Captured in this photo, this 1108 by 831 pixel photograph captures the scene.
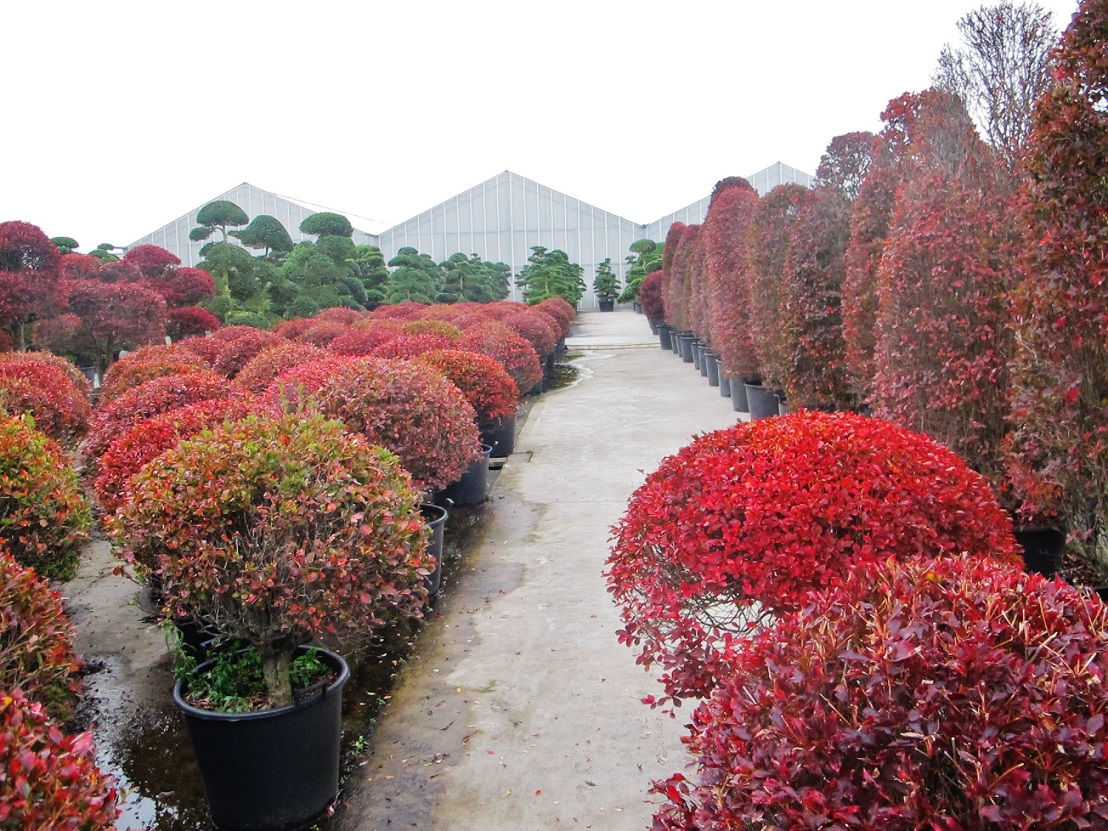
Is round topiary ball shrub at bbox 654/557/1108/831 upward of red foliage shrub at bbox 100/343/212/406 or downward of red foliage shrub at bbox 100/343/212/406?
upward

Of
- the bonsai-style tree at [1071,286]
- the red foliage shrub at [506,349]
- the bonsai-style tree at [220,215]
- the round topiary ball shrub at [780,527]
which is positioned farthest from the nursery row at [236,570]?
the bonsai-style tree at [220,215]

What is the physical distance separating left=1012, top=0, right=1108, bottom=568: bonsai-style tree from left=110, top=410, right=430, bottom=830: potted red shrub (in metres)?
2.43

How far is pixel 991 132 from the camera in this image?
16.9ft

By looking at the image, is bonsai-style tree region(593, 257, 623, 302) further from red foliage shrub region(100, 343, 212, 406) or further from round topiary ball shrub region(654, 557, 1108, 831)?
round topiary ball shrub region(654, 557, 1108, 831)

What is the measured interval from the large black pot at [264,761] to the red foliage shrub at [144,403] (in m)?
2.89

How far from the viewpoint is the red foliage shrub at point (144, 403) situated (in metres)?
5.29


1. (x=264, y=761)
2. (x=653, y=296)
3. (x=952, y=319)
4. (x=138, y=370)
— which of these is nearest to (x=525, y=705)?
(x=264, y=761)

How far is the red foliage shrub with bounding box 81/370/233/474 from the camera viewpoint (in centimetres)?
529

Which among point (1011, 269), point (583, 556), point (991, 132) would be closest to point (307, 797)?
point (583, 556)

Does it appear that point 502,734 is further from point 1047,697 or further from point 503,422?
point 503,422

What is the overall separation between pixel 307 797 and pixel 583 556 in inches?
111

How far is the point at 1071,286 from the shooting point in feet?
10.5

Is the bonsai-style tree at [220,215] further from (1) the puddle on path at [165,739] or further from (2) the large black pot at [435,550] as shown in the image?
(1) the puddle on path at [165,739]

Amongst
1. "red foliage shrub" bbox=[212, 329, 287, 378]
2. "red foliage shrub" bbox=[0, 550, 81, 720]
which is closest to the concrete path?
"red foliage shrub" bbox=[0, 550, 81, 720]
